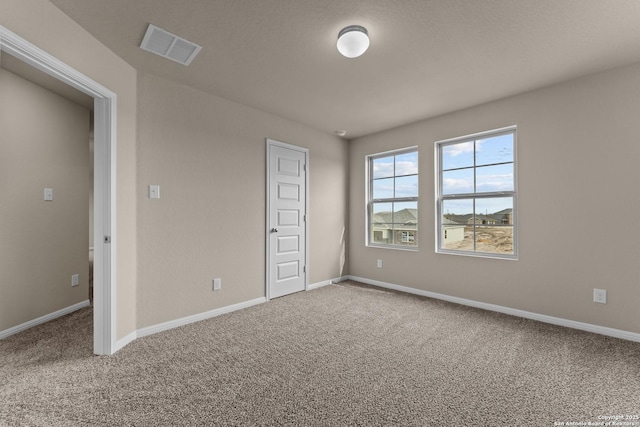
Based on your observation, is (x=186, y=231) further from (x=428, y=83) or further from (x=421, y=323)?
(x=428, y=83)

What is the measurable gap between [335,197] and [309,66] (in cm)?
254

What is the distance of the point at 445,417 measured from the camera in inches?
64.9

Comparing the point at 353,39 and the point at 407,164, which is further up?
the point at 353,39

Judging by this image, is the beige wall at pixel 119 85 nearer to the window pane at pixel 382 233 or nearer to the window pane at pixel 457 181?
the window pane at pixel 382 233

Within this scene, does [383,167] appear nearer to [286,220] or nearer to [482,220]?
[482,220]

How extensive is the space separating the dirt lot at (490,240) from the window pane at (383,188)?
4.31 ft

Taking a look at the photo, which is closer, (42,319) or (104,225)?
(104,225)

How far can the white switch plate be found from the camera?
2855 mm

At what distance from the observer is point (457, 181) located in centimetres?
395

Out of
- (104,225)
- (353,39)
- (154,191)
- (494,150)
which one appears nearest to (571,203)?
(494,150)

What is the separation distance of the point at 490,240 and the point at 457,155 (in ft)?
3.93

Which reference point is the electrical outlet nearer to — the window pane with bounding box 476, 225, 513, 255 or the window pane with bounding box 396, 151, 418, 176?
the window pane with bounding box 476, 225, 513, 255

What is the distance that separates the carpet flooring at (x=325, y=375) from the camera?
1.67 meters

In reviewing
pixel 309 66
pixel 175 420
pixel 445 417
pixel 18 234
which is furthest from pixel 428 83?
pixel 18 234
